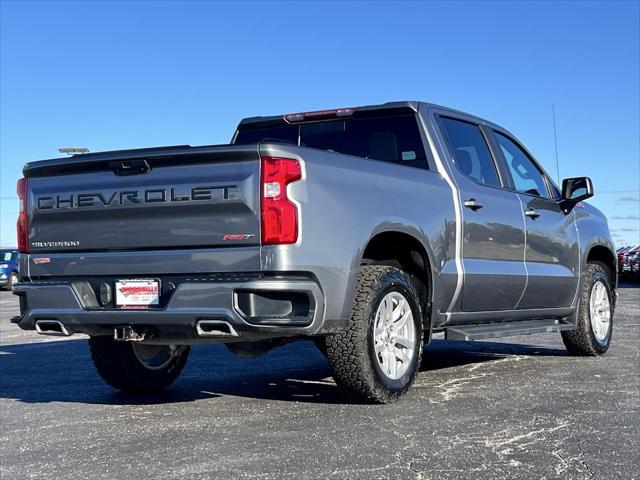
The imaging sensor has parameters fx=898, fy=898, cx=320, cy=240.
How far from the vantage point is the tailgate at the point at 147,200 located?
16.0ft

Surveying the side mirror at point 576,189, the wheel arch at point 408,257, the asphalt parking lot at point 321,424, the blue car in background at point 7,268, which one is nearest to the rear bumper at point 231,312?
the asphalt parking lot at point 321,424

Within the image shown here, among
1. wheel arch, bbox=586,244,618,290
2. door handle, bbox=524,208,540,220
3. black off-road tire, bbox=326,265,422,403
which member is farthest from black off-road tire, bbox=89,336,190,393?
wheel arch, bbox=586,244,618,290

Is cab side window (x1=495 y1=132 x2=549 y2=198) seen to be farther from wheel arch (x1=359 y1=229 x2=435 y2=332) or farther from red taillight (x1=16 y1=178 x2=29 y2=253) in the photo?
red taillight (x1=16 y1=178 x2=29 y2=253)

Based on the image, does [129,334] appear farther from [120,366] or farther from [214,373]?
[214,373]

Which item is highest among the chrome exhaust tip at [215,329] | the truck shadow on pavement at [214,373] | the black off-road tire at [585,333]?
the chrome exhaust tip at [215,329]

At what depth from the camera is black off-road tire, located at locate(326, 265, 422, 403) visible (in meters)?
5.26

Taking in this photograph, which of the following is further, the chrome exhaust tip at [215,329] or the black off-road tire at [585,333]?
the black off-road tire at [585,333]

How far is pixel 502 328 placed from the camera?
694 cm

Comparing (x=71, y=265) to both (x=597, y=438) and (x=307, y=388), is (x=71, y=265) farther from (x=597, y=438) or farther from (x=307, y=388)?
(x=597, y=438)

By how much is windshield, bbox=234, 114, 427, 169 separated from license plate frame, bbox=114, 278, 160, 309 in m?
1.74

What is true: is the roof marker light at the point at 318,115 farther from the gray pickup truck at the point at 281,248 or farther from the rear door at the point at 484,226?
the rear door at the point at 484,226

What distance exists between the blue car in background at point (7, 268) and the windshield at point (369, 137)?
25896 mm

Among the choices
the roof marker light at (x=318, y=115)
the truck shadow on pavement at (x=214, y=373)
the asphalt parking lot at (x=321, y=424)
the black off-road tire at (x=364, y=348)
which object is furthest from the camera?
the roof marker light at (x=318, y=115)

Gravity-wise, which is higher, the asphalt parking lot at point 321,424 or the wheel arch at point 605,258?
the wheel arch at point 605,258
